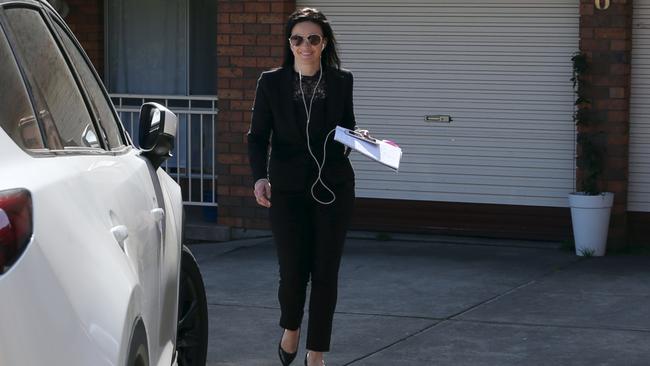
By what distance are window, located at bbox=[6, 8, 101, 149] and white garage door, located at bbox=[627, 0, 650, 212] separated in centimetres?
693

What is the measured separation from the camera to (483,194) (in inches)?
420

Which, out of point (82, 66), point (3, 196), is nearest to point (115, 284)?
point (3, 196)

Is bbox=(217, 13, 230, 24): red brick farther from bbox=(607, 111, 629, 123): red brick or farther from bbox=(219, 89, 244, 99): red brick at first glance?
bbox=(607, 111, 629, 123): red brick

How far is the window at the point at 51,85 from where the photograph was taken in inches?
132

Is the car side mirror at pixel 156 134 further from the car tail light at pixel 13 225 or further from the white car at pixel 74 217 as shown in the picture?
the car tail light at pixel 13 225

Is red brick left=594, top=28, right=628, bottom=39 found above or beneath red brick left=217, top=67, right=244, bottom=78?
above

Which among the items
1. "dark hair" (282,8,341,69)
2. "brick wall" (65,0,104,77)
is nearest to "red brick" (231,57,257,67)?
"brick wall" (65,0,104,77)

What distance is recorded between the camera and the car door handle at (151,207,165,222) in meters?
4.14

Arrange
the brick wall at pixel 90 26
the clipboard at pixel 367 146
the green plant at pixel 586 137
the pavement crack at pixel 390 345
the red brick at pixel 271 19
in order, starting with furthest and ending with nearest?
the brick wall at pixel 90 26, the red brick at pixel 271 19, the green plant at pixel 586 137, the pavement crack at pixel 390 345, the clipboard at pixel 367 146

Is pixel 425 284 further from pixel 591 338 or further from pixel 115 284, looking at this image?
pixel 115 284

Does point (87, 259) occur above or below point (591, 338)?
above

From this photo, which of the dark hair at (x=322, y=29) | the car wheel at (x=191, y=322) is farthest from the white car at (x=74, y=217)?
the dark hair at (x=322, y=29)

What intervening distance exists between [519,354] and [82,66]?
10.6 feet

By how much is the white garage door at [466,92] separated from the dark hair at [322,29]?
180 inches
